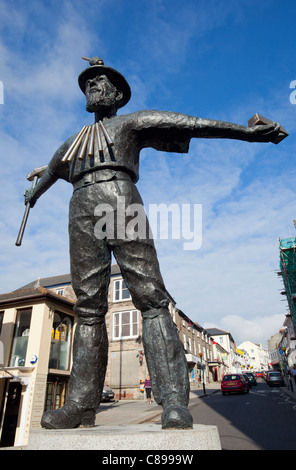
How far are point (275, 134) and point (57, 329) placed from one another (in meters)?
12.1

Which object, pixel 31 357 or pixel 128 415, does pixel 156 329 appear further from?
pixel 128 415

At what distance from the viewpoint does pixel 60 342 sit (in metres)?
12.8

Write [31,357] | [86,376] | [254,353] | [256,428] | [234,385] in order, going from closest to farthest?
[86,376] → [256,428] → [31,357] → [234,385] → [254,353]

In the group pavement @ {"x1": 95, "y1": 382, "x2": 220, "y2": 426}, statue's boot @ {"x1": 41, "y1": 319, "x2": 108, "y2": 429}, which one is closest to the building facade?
pavement @ {"x1": 95, "y1": 382, "x2": 220, "y2": 426}

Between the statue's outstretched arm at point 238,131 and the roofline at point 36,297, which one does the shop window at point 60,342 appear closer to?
the roofline at point 36,297

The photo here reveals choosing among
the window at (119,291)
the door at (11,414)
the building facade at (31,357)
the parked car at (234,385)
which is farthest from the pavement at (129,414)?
the window at (119,291)

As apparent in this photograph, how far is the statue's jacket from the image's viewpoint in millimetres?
2561

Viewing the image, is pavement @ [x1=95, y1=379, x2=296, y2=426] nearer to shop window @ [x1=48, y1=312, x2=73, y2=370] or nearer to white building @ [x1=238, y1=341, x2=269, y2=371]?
shop window @ [x1=48, y1=312, x2=73, y2=370]

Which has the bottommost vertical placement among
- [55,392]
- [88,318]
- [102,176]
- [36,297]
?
[55,392]

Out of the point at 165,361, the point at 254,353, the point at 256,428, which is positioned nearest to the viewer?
the point at 165,361

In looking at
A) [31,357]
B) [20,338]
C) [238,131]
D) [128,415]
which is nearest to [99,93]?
[238,131]

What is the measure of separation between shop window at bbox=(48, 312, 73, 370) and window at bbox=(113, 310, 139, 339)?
9.23 meters

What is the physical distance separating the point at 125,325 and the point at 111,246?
69.0ft

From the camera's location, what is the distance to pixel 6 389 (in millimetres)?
11328
